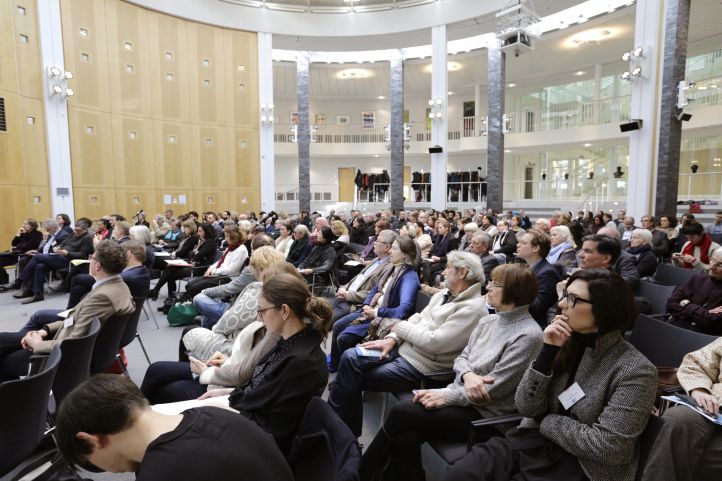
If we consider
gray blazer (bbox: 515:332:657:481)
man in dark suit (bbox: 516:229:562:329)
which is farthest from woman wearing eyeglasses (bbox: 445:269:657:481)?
man in dark suit (bbox: 516:229:562:329)

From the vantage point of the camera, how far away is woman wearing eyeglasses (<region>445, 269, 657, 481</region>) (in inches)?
59.7

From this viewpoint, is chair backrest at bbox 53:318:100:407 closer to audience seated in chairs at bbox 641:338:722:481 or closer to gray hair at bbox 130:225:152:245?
Result: audience seated in chairs at bbox 641:338:722:481

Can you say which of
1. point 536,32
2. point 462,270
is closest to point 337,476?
point 462,270

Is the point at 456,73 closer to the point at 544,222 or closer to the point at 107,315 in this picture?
the point at 544,222

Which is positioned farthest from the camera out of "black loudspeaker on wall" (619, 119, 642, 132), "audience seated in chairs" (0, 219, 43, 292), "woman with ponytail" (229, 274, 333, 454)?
"black loudspeaker on wall" (619, 119, 642, 132)

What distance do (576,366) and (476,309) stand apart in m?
0.79

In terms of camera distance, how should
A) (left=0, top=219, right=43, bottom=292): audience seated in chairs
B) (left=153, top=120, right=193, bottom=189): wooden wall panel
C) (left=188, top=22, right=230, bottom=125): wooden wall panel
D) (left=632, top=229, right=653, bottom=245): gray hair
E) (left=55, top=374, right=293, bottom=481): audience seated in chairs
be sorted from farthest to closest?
(left=188, top=22, right=230, bottom=125): wooden wall panel
(left=153, top=120, right=193, bottom=189): wooden wall panel
(left=0, top=219, right=43, bottom=292): audience seated in chairs
(left=632, top=229, right=653, bottom=245): gray hair
(left=55, top=374, right=293, bottom=481): audience seated in chairs

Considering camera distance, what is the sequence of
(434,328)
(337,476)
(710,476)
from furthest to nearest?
(434,328) < (710,476) < (337,476)

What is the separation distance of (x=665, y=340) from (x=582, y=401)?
1180 mm

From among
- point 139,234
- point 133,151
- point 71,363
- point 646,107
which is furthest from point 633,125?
point 133,151

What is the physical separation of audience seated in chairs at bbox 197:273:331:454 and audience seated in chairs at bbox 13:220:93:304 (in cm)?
574

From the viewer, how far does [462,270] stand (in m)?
2.67

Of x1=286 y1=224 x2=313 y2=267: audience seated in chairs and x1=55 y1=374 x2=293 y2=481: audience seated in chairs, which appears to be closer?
x1=55 y1=374 x2=293 y2=481: audience seated in chairs

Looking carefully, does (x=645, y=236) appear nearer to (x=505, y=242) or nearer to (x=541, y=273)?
(x=505, y=242)
